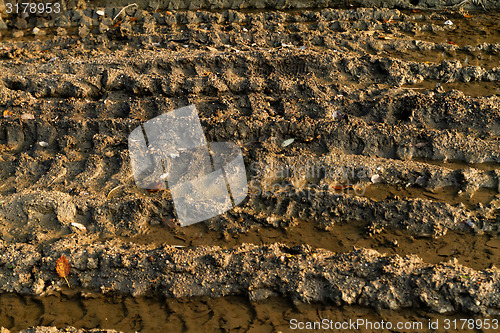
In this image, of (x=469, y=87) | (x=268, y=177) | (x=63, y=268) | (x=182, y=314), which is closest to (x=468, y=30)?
(x=469, y=87)

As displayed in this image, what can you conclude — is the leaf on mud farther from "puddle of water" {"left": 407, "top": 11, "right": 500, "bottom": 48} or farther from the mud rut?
"puddle of water" {"left": 407, "top": 11, "right": 500, "bottom": 48}

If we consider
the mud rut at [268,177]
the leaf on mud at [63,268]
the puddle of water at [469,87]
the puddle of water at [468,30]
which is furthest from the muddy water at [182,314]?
the puddle of water at [468,30]

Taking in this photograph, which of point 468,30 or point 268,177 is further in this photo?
point 468,30

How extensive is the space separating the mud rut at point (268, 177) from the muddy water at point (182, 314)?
0.01 meters

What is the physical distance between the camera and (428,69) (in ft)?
18.2

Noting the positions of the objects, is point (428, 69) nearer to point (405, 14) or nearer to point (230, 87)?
point (405, 14)

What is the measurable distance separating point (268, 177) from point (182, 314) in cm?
149

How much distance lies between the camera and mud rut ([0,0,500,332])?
359 centimetres

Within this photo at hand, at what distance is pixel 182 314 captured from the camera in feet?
11.7

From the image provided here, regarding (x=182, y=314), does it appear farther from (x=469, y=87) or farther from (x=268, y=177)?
(x=469, y=87)

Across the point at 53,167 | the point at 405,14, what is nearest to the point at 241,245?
the point at 53,167

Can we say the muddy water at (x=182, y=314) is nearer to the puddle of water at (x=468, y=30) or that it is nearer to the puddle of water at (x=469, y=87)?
the puddle of water at (x=469, y=87)

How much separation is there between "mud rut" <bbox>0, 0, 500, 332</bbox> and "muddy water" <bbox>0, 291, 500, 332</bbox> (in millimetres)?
15

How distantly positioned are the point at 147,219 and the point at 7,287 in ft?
4.07
